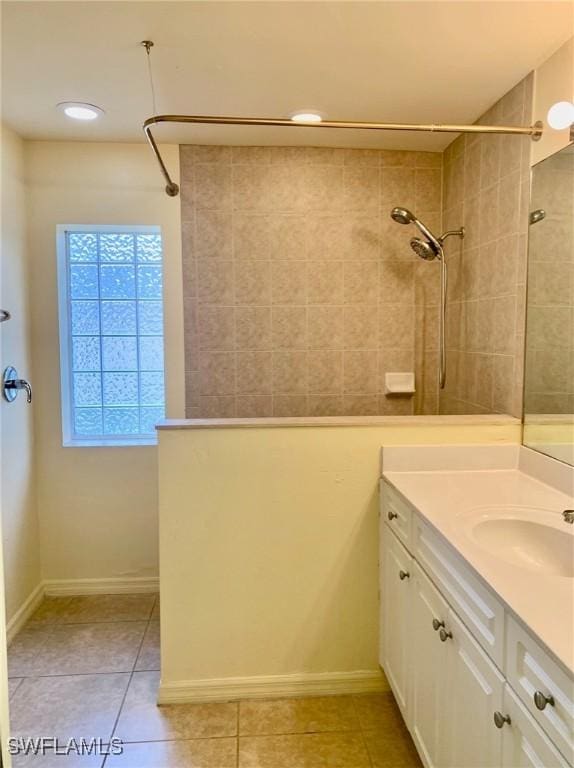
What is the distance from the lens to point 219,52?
5.49 feet

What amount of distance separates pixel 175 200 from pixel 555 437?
2.09 meters

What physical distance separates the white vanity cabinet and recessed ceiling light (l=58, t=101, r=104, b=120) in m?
2.01

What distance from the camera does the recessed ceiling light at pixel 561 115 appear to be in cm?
160

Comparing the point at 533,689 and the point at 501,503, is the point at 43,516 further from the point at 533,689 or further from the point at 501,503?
the point at 533,689

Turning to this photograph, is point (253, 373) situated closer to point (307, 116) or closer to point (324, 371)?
point (324, 371)

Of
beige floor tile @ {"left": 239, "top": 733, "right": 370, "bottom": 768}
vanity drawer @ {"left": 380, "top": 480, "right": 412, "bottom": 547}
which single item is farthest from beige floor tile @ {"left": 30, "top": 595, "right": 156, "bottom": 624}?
vanity drawer @ {"left": 380, "top": 480, "right": 412, "bottom": 547}

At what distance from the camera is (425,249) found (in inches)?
94.1

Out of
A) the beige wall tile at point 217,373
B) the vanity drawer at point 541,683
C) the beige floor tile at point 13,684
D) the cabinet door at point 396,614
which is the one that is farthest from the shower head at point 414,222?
the beige floor tile at point 13,684

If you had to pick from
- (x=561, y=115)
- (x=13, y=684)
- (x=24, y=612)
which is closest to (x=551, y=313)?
(x=561, y=115)

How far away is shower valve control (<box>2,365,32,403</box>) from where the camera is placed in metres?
2.21

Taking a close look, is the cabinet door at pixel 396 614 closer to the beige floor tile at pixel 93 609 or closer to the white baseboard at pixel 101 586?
the beige floor tile at pixel 93 609

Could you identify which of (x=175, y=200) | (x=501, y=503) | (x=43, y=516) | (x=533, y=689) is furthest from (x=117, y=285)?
(x=533, y=689)

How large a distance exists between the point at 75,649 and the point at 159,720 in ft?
2.12

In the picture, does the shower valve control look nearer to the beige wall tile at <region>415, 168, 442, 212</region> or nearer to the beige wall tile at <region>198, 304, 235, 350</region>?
the beige wall tile at <region>198, 304, 235, 350</region>
